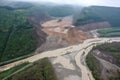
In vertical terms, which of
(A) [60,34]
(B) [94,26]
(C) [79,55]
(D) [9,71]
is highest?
(D) [9,71]

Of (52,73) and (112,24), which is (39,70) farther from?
(112,24)

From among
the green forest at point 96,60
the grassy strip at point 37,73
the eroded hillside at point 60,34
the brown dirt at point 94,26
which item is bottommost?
the brown dirt at point 94,26

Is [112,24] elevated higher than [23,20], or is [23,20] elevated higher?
[23,20]

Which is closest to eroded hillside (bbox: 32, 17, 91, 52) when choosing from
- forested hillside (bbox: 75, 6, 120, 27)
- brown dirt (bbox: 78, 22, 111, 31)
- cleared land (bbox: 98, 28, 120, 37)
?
brown dirt (bbox: 78, 22, 111, 31)

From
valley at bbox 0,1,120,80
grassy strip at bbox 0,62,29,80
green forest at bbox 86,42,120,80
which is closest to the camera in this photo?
grassy strip at bbox 0,62,29,80

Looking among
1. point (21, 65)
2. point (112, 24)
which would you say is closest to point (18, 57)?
point (21, 65)

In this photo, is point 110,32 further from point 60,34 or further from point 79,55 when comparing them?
point 79,55

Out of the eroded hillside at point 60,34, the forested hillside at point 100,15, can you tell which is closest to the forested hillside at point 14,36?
the eroded hillside at point 60,34

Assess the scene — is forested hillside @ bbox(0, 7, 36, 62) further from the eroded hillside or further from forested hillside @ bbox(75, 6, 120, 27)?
forested hillside @ bbox(75, 6, 120, 27)

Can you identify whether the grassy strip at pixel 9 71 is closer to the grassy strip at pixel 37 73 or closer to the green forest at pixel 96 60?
the grassy strip at pixel 37 73

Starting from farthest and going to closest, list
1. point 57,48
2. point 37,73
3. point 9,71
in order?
point 57,48 < point 9,71 < point 37,73

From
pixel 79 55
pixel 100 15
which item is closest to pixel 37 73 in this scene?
pixel 79 55
